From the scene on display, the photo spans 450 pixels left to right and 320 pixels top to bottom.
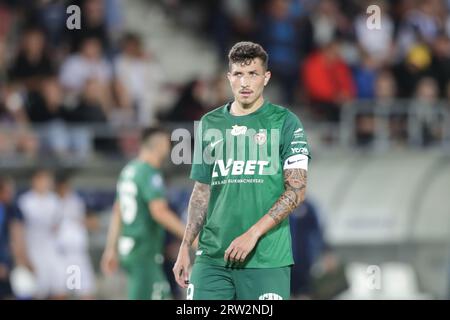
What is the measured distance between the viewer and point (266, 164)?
7887mm

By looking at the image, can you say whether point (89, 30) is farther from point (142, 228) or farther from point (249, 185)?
point (249, 185)

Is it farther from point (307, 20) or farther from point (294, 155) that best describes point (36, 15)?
point (294, 155)

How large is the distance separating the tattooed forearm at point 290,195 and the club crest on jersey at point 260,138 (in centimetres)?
24

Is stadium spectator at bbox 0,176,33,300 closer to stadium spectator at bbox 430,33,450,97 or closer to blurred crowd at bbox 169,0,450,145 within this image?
blurred crowd at bbox 169,0,450,145

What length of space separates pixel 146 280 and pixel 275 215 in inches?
135

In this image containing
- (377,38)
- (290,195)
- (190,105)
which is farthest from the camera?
(377,38)

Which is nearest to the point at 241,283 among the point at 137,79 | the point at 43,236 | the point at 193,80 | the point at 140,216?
the point at 140,216

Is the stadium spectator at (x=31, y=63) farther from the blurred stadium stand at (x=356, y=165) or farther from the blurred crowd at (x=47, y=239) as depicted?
the blurred crowd at (x=47, y=239)

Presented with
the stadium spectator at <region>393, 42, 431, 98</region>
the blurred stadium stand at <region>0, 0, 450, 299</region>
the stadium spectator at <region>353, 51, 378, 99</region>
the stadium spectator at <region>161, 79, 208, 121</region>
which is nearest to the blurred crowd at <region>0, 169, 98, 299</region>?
the blurred stadium stand at <region>0, 0, 450, 299</region>

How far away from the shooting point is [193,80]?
16547 millimetres

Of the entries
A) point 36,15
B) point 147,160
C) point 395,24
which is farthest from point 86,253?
point 395,24

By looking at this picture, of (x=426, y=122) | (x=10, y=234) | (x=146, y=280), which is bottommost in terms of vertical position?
(x=146, y=280)

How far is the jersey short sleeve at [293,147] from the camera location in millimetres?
7832

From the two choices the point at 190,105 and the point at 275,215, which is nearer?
the point at 275,215
